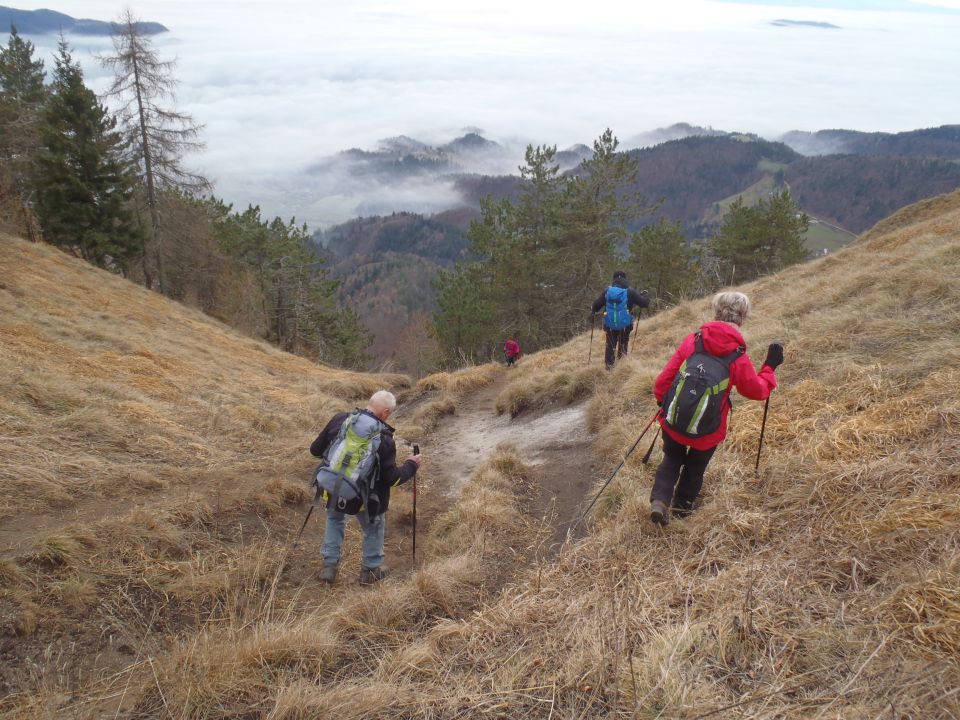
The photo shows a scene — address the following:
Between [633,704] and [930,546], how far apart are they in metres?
2.18

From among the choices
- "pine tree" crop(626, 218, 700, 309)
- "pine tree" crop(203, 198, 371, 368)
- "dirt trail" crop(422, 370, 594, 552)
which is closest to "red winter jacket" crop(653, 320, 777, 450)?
"dirt trail" crop(422, 370, 594, 552)

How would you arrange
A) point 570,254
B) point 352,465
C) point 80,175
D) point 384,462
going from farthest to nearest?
1. point 570,254
2. point 80,175
3. point 384,462
4. point 352,465

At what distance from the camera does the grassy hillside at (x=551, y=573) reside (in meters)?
2.72

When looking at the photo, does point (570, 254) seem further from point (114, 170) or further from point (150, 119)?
point (114, 170)

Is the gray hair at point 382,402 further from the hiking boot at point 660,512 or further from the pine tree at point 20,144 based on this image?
the pine tree at point 20,144

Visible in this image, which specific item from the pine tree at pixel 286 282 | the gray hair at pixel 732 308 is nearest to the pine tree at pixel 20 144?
the pine tree at pixel 286 282

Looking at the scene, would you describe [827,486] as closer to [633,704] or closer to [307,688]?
[633,704]

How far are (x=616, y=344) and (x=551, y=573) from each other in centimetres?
663

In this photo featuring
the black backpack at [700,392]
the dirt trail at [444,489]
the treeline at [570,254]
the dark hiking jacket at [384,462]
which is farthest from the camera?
the treeline at [570,254]

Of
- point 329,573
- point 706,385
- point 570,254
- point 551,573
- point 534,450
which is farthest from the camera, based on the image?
point 570,254

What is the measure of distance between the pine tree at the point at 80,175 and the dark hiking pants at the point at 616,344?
20.7 m

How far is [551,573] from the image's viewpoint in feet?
14.1

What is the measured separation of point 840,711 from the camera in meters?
2.34

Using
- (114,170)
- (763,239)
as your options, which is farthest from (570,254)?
(114,170)
